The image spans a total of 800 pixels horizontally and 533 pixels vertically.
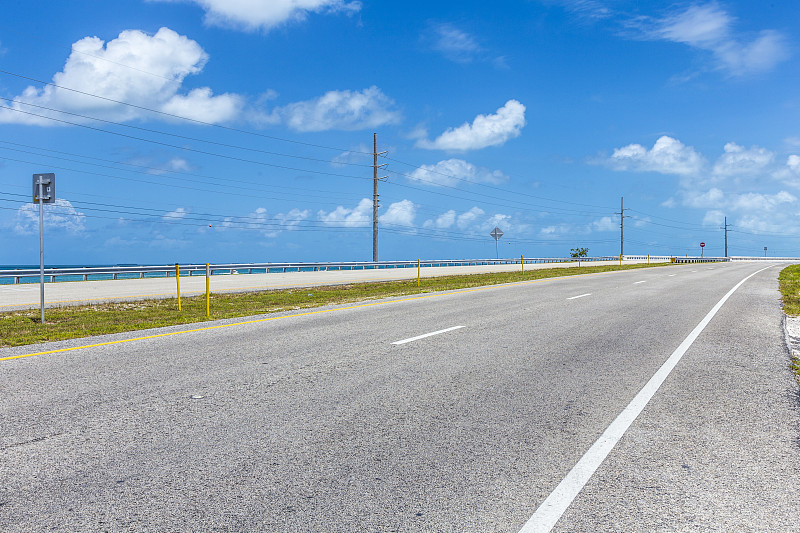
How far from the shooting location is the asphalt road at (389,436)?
A: 3.56 m

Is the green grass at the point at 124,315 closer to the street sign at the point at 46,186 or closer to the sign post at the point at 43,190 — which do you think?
the sign post at the point at 43,190

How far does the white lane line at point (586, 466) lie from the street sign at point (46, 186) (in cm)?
1370

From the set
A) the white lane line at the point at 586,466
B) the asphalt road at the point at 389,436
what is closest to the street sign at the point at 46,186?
the asphalt road at the point at 389,436

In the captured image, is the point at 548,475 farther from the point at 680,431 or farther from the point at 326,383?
the point at 326,383

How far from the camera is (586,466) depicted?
4.27m

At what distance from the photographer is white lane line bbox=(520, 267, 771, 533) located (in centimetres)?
346

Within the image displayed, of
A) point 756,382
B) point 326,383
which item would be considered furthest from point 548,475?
point 756,382

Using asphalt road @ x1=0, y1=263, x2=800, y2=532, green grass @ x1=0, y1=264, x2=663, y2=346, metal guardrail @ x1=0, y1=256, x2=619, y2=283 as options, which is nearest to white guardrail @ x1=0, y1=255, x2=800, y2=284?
metal guardrail @ x1=0, y1=256, x2=619, y2=283

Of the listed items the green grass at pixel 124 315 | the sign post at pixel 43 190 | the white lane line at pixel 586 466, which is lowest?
the white lane line at pixel 586 466

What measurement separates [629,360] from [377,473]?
539 centimetres

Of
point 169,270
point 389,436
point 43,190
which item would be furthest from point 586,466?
point 169,270

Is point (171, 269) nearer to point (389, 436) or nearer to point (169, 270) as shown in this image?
point (169, 270)

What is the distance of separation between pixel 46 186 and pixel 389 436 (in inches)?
507

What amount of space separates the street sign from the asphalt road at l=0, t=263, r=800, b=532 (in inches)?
229
